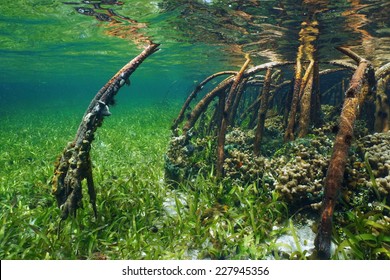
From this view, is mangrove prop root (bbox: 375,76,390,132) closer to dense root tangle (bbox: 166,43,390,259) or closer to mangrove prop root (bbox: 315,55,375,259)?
dense root tangle (bbox: 166,43,390,259)

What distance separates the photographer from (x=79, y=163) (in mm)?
4496

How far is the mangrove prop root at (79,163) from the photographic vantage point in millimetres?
4547

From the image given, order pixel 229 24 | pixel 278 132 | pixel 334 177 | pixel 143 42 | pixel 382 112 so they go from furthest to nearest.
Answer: pixel 143 42, pixel 229 24, pixel 278 132, pixel 382 112, pixel 334 177

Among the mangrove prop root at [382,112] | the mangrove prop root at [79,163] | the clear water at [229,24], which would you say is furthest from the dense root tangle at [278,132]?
the mangrove prop root at [79,163]

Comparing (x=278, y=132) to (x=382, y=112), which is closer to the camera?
(x=382, y=112)

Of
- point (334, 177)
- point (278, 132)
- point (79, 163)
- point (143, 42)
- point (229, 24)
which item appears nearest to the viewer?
point (334, 177)

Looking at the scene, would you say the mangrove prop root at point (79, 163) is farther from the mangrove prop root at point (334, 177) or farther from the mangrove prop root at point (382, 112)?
the mangrove prop root at point (382, 112)

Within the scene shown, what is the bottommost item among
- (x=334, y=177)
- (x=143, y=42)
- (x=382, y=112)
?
(x=382, y=112)

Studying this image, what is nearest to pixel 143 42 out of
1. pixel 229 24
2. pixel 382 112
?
pixel 229 24

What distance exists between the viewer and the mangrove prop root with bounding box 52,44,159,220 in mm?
4547

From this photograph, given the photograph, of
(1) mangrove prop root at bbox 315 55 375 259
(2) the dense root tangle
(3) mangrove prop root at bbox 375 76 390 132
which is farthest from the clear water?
(1) mangrove prop root at bbox 315 55 375 259

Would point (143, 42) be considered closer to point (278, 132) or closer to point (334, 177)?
point (278, 132)

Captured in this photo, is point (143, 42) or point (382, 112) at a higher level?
point (143, 42)
